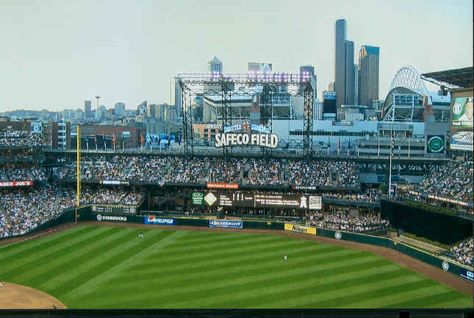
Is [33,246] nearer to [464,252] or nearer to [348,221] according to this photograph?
[348,221]

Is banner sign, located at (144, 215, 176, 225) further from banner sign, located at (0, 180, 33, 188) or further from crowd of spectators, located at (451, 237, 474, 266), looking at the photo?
crowd of spectators, located at (451, 237, 474, 266)

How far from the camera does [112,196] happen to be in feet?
104

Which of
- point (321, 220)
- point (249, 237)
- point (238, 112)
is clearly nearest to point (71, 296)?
point (249, 237)

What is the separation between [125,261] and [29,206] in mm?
10519

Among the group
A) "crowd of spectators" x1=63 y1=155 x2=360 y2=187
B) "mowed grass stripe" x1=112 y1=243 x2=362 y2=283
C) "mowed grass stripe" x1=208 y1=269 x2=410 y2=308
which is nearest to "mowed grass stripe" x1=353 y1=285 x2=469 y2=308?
"mowed grass stripe" x1=208 y1=269 x2=410 y2=308

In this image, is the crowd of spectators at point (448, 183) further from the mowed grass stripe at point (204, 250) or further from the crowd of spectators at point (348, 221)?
the mowed grass stripe at point (204, 250)

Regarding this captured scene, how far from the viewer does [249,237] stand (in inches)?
1014

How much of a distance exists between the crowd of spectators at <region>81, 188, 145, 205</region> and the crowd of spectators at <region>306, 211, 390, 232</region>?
36.1ft

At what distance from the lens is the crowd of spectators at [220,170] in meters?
31.3

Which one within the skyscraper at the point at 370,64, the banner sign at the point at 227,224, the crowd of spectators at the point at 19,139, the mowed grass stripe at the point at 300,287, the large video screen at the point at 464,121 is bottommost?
the mowed grass stripe at the point at 300,287

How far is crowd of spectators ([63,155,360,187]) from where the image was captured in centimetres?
3134

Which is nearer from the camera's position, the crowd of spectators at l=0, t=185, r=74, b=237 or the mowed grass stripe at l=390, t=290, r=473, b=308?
the mowed grass stripe at l=390, t=290, r=473, b=308

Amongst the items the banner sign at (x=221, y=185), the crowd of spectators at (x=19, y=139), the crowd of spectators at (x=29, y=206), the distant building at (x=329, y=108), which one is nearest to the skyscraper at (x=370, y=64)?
the banner sign at (x=221, y=185)

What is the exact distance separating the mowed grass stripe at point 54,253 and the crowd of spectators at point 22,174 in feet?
23.1
